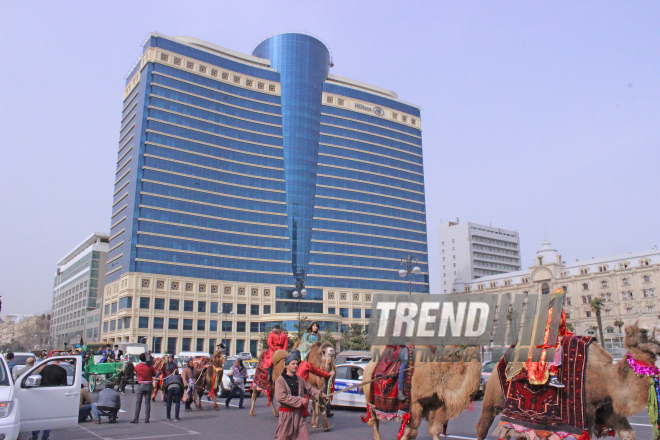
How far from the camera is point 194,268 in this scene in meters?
81.2

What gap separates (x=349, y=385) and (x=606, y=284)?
8766 centimetres

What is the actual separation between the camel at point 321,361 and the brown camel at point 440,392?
3.35m

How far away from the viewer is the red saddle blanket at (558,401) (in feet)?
22.8

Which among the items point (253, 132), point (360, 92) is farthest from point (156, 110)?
point (360, 92)

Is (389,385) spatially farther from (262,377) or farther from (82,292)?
(82,292)

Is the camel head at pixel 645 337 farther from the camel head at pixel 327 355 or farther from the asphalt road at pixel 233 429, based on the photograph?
the camel head at pixel 327 355

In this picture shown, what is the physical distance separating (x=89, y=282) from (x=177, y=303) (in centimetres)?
4331

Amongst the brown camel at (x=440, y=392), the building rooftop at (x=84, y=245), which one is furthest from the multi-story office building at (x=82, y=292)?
the brown camel at (x=440, y=392)

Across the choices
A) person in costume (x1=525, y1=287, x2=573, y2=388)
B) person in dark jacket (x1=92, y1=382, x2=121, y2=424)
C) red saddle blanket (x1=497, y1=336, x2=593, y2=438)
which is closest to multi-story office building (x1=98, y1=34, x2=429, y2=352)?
person in dark jacket (x1=92, y1=382, x2=121, y2=424)

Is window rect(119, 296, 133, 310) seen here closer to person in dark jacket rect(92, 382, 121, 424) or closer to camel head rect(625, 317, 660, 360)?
person in dark jacket rect(92, 382, 121, 424)

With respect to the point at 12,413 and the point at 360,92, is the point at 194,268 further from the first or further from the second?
the point at 12,413

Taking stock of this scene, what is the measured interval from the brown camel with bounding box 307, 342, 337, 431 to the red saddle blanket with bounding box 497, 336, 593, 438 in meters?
5.21

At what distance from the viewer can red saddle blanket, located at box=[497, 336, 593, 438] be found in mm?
6938

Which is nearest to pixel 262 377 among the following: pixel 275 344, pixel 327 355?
pixel 275 344
